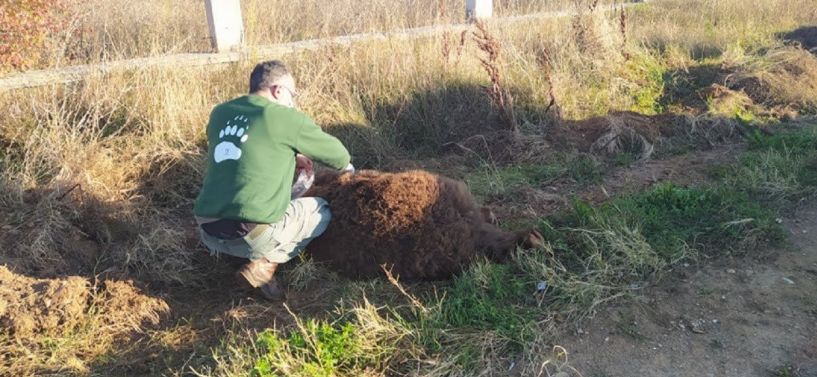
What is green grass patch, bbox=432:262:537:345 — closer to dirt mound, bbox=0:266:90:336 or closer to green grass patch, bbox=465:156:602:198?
green grass patch, bbox=465:156:602:198

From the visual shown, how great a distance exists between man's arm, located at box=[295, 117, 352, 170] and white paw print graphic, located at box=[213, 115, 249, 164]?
0.33 metres

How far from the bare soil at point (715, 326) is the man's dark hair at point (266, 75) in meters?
2.34

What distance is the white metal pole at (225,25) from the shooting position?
729 centimetres

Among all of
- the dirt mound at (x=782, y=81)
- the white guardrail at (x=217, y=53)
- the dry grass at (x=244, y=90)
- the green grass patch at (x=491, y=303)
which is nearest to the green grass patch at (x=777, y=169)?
the dirt mound at (x=782, y=81)

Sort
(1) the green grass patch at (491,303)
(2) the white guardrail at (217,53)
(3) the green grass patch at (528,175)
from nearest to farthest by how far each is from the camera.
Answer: (1) the green grass patch at (491,303)
(3) the green grass patch at (528,175)
(2) the white guardrail at (217,53)

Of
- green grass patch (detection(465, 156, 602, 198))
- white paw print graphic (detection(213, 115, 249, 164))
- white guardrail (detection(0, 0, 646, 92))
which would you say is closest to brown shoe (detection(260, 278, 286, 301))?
white paw print graphic (detection(213, 115, 249, 164))

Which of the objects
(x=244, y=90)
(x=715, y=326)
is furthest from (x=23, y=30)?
(x=715, y=326)

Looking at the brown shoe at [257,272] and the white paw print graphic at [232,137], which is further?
the brown shoe at [257,272]

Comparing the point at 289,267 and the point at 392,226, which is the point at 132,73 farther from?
the point at 392,226

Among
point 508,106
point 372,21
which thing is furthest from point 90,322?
point 372,21

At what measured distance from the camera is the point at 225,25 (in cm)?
734

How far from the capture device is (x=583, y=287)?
12.4 ft

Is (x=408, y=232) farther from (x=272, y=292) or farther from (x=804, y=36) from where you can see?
(x=804, y=36)

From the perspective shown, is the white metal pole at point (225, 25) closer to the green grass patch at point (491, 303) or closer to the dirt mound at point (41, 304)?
the dirt mound at point (41, 304)
